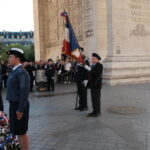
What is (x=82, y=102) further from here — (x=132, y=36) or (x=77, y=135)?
(x=132, y=36)

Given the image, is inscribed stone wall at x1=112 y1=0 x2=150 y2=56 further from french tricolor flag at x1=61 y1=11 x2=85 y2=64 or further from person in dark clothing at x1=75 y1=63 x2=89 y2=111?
person in dark clothing at x1=75 y1=63 x2=89 y2=111

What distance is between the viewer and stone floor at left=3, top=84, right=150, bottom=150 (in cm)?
494

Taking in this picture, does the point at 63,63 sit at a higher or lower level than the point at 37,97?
higher

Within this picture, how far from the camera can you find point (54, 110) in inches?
320

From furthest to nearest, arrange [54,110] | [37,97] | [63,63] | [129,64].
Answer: [63,63]
[129,64]
[37,97]
[54,110]

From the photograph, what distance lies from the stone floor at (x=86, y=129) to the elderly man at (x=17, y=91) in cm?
106

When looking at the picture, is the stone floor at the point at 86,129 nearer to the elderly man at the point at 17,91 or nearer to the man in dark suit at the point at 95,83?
the man in dark suit at the point at 95,83

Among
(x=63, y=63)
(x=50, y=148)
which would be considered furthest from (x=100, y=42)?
(x=50, y=148)

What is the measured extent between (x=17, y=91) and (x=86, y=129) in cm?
254

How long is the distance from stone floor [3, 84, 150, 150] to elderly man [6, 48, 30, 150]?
3.46 feet

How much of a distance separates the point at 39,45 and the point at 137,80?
389 inches

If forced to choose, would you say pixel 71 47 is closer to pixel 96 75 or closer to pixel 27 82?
pixel 96 75

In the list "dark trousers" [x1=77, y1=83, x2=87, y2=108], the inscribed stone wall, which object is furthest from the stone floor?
the inscribed stone wall

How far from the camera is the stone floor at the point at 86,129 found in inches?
194
